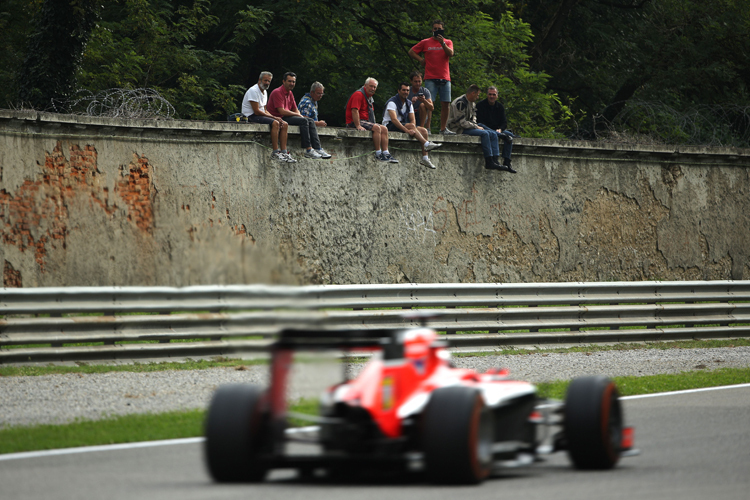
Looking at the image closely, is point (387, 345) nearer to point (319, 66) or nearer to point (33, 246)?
point (33, 246)

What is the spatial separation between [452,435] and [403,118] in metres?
13.2

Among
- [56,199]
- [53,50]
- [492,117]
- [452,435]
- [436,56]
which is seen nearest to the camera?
[452,435]

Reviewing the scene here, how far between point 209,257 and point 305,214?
431 inches

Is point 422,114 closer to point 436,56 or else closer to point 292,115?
point 436,56

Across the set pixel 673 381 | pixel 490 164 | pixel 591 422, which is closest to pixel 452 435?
pixel 591 422

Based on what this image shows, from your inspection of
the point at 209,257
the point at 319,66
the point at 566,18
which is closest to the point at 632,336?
the point at 209,257

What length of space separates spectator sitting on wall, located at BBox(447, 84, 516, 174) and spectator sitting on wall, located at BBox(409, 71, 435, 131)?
1.89 ft

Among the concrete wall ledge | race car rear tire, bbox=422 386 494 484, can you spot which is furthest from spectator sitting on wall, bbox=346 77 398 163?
race car rear tire, bbox=422 386 494 484

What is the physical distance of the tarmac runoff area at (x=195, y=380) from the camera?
864cm

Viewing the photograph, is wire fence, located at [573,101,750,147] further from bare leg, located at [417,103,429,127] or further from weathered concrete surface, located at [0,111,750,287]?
bare leg, located at [417,103,429,127]

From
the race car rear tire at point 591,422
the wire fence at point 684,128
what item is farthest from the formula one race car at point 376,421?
the wire fence at point 684,128

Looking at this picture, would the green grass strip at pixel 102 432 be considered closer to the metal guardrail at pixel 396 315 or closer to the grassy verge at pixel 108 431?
the grassy verge at pixel 108 431

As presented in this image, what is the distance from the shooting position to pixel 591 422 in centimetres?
621

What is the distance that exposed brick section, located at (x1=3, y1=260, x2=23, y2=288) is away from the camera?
47.7 ft
